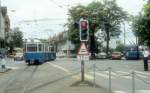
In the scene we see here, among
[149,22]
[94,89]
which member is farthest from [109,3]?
[94,89]

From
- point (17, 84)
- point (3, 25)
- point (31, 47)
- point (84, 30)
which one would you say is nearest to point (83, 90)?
point (84, 30)

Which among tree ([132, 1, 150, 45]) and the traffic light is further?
tree ([132, 1, 150, 45])

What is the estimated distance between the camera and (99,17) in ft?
355

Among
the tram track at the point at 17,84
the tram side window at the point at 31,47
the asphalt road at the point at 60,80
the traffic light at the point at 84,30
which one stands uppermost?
the traffic light at the point at 84,30

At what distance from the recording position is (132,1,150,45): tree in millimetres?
49312

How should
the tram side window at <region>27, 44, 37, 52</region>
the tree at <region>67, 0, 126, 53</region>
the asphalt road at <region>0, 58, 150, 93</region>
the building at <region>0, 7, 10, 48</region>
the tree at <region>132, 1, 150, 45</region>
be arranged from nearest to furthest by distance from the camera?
the asphalt road at <region>0, 58, 150, 93</region> < the tree at <region>132, 1, 150, 45</region> < the tram side window at <region>27, 44, 37, 52</region> < the tree at <region>67, 0, 126, 53</region> < the building at <region>0, 7, 10, 48</region>

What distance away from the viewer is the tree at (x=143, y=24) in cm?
4931

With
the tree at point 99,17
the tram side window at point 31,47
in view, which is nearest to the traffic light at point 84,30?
the tram side window at point 31,47

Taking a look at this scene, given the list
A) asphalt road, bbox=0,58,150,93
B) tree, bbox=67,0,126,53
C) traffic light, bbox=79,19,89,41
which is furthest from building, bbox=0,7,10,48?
traffic light, bbox=79,19,89,41

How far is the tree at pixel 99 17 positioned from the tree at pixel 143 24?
185 ft

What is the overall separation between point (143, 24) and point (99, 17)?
193 feet

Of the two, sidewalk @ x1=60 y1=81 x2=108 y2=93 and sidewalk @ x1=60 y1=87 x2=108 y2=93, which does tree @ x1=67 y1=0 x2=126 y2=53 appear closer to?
sidewalk @ x1=60 y1=81 x2=108 y2=93

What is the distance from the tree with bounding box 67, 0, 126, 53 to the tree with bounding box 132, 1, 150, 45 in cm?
5645

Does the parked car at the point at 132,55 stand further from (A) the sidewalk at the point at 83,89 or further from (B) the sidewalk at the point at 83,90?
(B) the sidewalk at the point at 83,90
